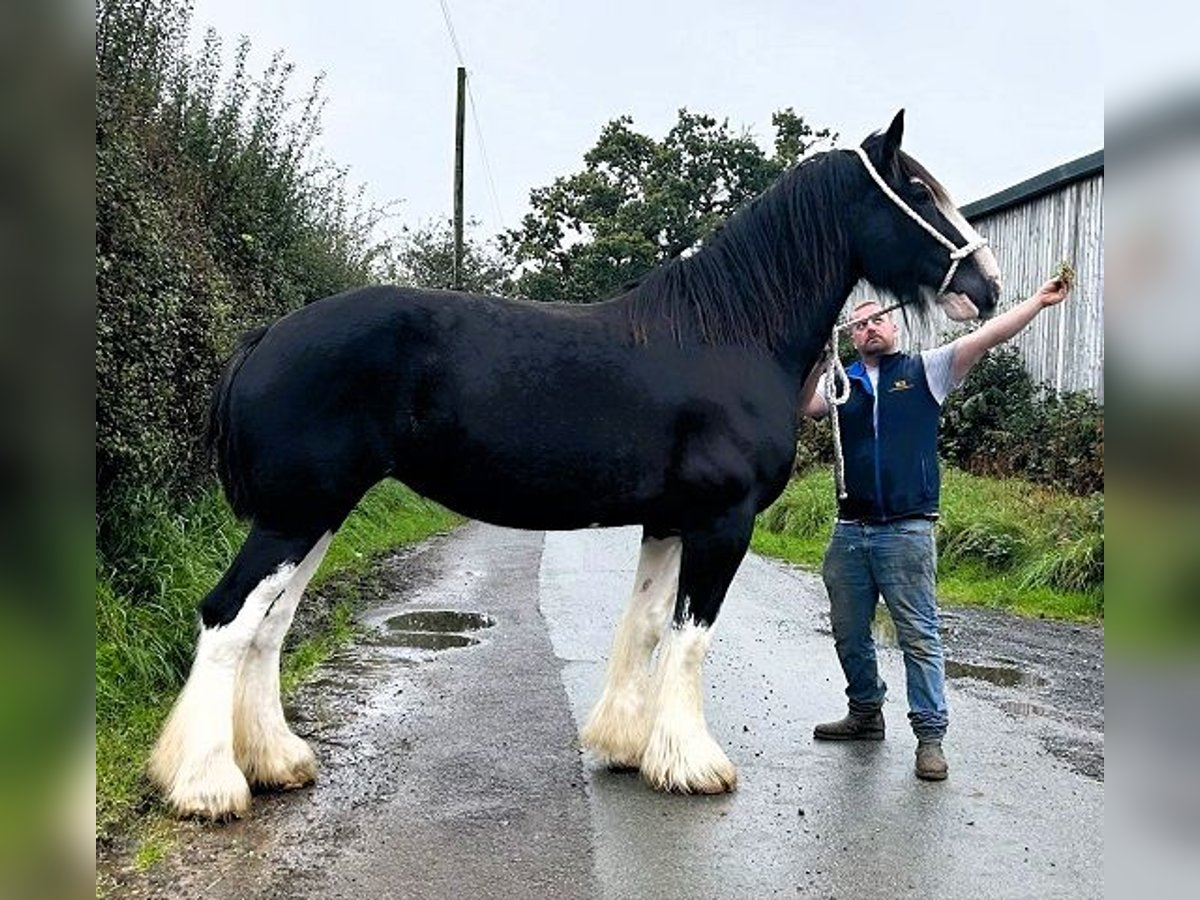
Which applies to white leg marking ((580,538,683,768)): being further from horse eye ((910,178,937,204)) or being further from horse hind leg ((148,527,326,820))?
horse eye ((910,178,937,204))

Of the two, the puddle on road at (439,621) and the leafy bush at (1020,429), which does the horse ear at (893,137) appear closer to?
the puddle on road at (439,621)

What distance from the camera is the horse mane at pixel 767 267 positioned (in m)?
4.16

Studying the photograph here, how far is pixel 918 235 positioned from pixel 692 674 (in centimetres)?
195

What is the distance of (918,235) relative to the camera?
4.22m

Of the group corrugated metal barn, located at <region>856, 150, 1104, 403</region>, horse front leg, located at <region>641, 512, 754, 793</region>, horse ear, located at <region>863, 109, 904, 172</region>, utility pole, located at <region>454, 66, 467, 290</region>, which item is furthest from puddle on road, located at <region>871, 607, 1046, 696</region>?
utility pole, located at <region>454, 66, 467, 290</region>

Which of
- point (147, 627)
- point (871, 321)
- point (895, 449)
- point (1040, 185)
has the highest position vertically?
point (1040, 185)

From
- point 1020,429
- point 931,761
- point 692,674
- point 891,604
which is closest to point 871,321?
point 891,604

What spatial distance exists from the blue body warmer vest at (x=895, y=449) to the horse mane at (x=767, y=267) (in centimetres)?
53

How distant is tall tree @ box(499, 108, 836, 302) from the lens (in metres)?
29.8

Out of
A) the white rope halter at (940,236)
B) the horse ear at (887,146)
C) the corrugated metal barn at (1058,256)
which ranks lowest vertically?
the white rope halter at (940,236)

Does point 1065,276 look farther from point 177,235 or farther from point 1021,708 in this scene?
point 177,235

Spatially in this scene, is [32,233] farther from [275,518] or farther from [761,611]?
[761,611]

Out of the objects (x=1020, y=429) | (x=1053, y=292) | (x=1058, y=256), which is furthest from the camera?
(x=1058, y=256)

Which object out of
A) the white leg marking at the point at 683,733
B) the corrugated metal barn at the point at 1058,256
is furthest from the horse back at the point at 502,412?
the corrugated metal barn at the point at 1058,256
